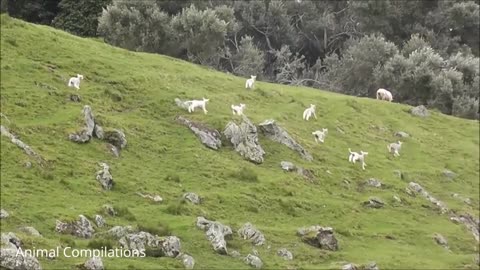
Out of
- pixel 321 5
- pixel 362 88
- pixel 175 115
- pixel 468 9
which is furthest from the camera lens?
pixel 321 5

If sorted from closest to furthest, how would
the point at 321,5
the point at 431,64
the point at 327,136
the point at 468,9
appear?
the point at 327,136 → the point at 431,64 → the point at 468,9 → the point at 321,5

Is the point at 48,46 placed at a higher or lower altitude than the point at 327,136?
higher

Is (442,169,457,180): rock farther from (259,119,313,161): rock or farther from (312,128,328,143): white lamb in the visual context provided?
(259,119,313,161): rock

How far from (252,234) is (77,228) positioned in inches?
221

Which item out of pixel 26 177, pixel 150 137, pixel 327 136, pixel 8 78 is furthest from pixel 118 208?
pixel 327 136

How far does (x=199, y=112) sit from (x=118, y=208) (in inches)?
449

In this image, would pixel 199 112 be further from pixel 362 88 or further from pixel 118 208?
pixel 362 88

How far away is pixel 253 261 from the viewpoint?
21.2m

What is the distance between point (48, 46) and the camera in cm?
3403

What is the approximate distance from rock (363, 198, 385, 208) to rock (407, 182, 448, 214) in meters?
3.03

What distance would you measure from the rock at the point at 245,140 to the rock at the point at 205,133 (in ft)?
1.72

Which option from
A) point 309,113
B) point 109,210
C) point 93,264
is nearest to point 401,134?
point 309,113

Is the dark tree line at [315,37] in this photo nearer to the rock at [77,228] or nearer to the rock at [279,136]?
the rock at [279,136]

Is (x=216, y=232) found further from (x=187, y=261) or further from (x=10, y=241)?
(x=10, y=241)
